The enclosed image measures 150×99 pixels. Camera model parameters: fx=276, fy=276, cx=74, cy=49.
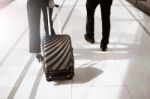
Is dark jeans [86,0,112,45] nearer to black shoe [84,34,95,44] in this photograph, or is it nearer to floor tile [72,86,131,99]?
black shoe [84,34,95,44]

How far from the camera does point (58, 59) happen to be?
2627 mm

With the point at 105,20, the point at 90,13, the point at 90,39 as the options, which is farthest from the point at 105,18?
the point at 90,39

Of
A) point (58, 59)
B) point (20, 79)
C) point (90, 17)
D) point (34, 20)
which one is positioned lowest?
point (20, 79)

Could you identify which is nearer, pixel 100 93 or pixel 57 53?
pixel 100 93

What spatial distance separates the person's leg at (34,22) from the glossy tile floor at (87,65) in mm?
239

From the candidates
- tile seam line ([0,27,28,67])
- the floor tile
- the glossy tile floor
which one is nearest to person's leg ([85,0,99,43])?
the glossy tile floor

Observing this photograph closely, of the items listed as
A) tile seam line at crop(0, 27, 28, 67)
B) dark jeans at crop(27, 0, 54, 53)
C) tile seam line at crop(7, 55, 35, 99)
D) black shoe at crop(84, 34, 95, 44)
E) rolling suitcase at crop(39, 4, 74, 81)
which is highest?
dark jeans at crop(27, 0, 54, 53)

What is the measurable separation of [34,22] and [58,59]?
1.85 feet

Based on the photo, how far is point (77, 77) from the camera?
110 inches

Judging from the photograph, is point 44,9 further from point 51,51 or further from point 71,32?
point 71,32

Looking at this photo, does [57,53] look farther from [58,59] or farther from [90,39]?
[90,39]

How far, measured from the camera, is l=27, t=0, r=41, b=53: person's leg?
2.87m

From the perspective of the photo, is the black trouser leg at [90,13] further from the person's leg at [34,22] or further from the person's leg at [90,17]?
the person's leg at [34,22]

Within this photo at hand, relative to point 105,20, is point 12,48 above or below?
below
